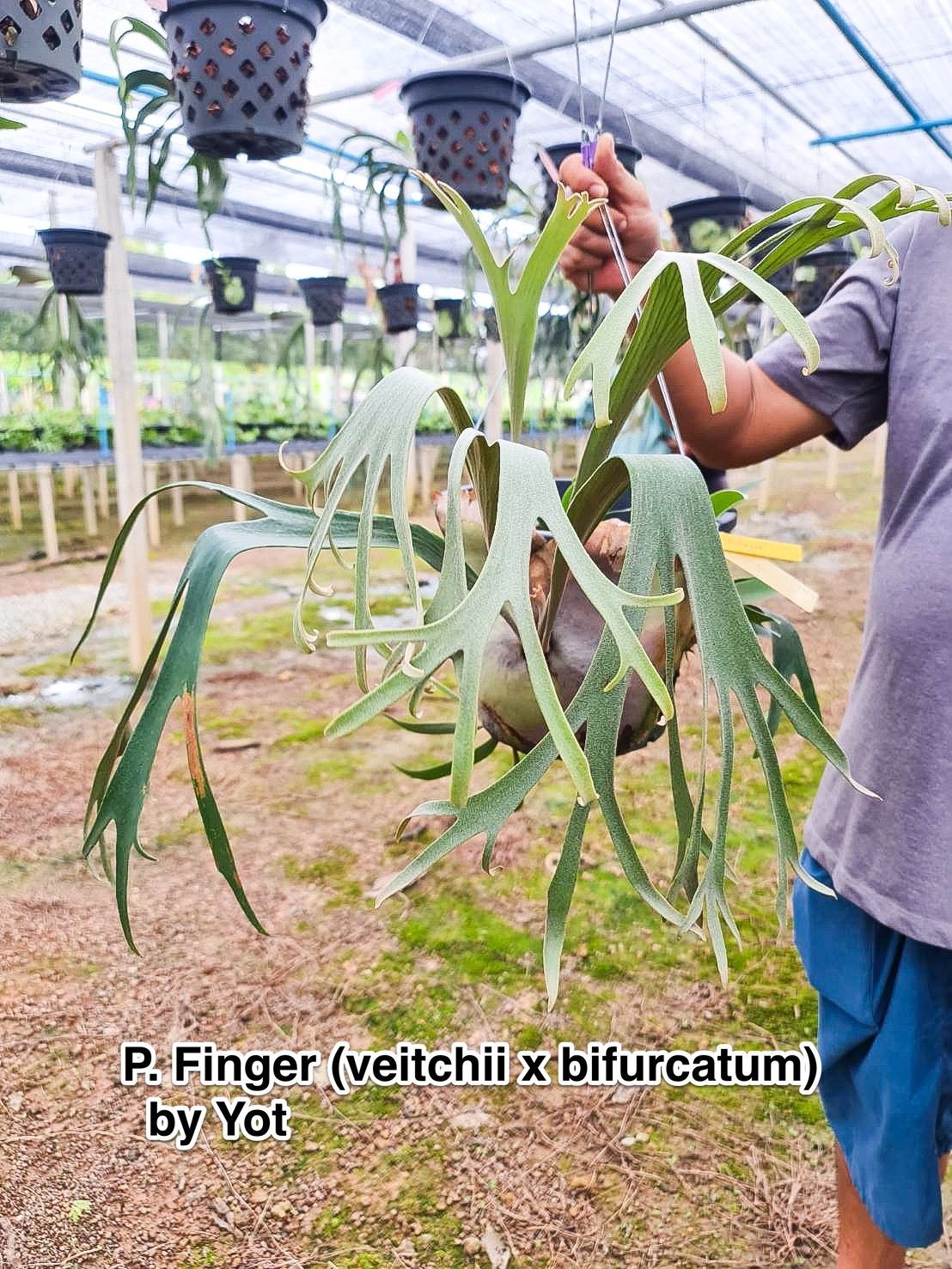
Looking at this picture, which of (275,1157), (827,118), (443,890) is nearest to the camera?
(275,1157)

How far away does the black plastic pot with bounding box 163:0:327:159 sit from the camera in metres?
1.18

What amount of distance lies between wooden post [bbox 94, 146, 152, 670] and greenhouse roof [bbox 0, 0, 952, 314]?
0.10m

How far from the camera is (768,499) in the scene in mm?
5301

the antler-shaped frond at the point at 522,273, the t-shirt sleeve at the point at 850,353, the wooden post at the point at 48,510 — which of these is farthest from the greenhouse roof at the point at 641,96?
the antler-shaped frond at the point at 522,273

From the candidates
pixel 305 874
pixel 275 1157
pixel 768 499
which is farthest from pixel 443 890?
pixel 768 499

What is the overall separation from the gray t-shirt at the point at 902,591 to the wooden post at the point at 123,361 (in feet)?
5.88

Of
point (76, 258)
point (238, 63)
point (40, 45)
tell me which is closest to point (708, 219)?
point (238, 63)

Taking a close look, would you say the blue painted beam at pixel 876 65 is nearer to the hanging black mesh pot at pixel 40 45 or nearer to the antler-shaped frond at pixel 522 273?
the hanging black mesh pot at pixel 40 45

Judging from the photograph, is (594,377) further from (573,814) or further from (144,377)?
(144,377)

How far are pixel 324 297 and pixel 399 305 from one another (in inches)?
15.7

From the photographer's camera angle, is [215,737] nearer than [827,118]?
Yes

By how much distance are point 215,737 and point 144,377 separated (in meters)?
8.13

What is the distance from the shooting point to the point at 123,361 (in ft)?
7.29

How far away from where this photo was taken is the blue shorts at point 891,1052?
0.66m
